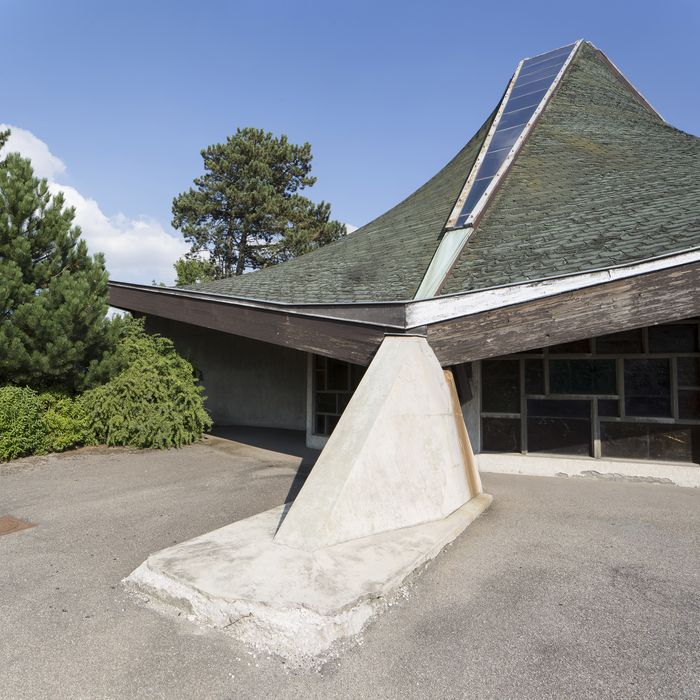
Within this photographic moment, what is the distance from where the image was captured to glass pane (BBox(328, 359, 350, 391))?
916 centimetres

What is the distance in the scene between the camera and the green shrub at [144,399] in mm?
9141

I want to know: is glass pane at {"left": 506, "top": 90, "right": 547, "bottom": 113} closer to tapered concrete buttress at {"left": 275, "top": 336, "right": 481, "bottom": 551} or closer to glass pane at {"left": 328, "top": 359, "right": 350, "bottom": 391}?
glass pane at {"left": 328, "top": 359, "right": 350, "bottom": 391}

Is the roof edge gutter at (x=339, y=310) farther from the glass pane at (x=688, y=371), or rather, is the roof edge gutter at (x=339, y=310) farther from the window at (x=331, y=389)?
the glass pane at (x=688, y=371)

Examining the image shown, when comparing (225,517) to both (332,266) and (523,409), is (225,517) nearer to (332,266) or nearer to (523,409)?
(523,409)

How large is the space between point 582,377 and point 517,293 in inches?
107

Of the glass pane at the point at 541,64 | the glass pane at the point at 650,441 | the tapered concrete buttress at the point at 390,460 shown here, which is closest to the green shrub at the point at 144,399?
the tapered concrete buttress at the point at 390,460

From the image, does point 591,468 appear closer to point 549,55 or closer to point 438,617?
point 438,617

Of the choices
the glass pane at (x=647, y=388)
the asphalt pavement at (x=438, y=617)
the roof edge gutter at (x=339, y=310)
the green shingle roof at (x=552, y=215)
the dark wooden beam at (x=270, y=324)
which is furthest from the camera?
the glass pane at (x=647, y=388)

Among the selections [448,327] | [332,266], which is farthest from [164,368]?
[448,327]

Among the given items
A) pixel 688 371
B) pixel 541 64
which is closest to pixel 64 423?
pixel 688 371

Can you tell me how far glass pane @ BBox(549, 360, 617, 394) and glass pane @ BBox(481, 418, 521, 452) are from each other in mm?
820

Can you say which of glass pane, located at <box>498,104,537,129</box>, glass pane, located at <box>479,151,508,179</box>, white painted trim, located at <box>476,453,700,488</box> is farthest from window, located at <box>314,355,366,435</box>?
glass pane, located at <box>498,104,537,129</box>

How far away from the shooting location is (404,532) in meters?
4.21

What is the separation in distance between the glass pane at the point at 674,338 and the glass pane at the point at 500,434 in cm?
218
